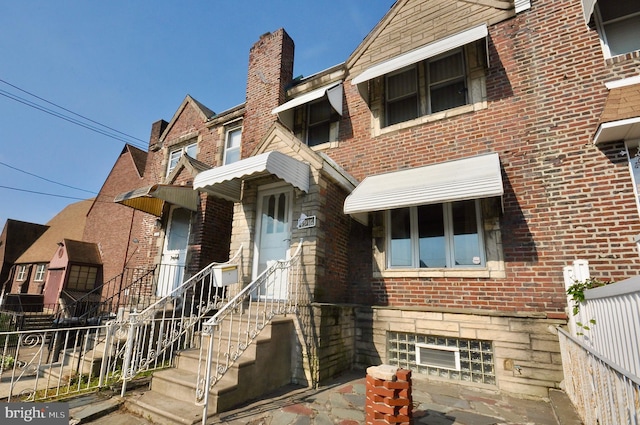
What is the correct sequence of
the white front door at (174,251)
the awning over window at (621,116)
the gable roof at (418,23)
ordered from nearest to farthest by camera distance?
the awning over window at (621,116)
the gable roof at (418,23)
the white front door at (174,251)

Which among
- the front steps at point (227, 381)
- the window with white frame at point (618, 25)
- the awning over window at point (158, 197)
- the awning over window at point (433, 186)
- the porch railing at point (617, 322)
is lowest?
the front steps at point (227, 381)

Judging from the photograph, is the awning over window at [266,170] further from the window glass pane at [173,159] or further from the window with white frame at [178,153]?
the window glass pane at [173,159]

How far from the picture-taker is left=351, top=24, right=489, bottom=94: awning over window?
6.31 m

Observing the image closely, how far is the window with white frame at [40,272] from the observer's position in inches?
851

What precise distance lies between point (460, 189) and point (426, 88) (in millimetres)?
3423

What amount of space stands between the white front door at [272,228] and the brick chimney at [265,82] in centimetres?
317

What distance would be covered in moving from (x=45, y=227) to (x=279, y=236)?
32.8 m

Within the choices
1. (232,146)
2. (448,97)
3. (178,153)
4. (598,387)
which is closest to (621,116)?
(448,97)

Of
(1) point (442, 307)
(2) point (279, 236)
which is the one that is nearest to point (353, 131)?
(2) point (279, 236)

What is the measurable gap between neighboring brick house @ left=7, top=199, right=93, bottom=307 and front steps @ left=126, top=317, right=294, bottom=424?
20.8m

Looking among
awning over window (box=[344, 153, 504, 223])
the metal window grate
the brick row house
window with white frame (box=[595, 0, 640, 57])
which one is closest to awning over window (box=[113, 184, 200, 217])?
the brick row house

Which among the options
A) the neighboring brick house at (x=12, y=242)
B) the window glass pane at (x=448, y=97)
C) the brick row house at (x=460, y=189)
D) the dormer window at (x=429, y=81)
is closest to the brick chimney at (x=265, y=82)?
the brick row house at (x=460, y=189)

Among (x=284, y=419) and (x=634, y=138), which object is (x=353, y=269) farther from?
(x=634, y=138)

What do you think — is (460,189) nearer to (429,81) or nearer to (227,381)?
(429,81)
